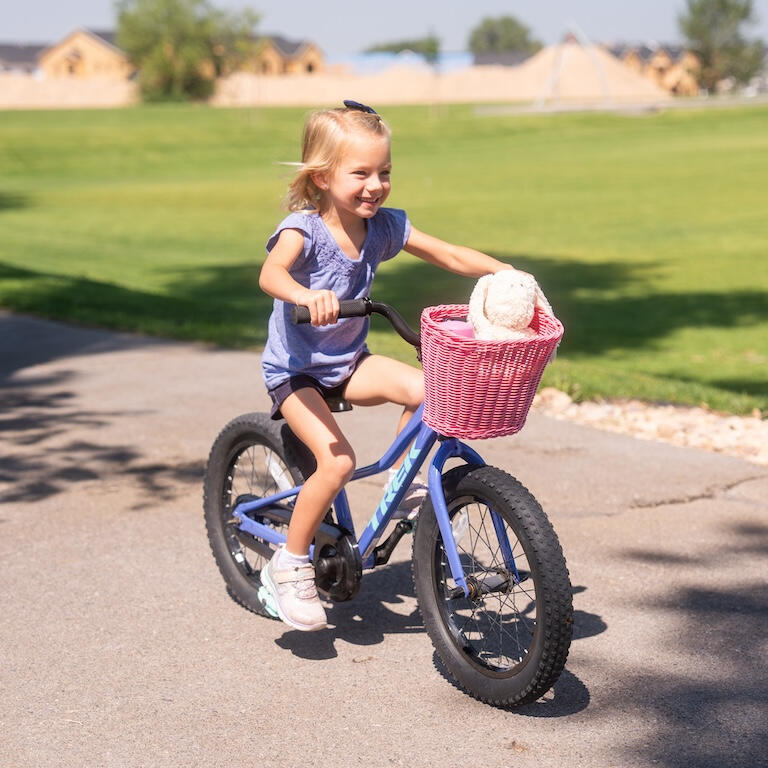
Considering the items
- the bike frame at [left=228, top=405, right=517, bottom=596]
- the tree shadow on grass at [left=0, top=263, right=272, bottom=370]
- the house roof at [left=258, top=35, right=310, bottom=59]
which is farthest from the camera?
the house roof at [left=258, top=35, right=310, bottom=59]

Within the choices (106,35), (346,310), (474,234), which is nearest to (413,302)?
(474,234)

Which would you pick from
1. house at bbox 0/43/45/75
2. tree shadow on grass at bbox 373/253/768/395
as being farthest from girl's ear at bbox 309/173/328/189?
house at bbox 0/43/45/75

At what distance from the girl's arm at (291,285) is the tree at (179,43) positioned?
304 ft

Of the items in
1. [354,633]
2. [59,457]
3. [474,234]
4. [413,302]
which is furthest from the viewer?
[474,234]

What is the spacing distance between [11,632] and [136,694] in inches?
28.6

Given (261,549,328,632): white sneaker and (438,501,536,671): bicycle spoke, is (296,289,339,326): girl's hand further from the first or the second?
(261,549,328,632): white sneaker

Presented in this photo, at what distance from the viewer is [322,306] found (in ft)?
11.0

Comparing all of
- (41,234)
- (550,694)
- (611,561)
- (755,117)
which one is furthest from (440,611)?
(755,117)

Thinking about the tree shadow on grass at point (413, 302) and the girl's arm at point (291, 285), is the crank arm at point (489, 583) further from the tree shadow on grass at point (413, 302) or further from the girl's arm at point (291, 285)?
the tree shadow on grass at point (413, 302)

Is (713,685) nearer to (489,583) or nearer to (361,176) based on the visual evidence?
(489,583)

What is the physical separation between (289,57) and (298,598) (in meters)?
128

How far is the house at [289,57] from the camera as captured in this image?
12181 cm

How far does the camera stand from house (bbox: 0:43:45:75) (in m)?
123

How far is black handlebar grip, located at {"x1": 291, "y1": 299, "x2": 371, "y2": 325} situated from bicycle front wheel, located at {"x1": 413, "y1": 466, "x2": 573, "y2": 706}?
582 millimetres
